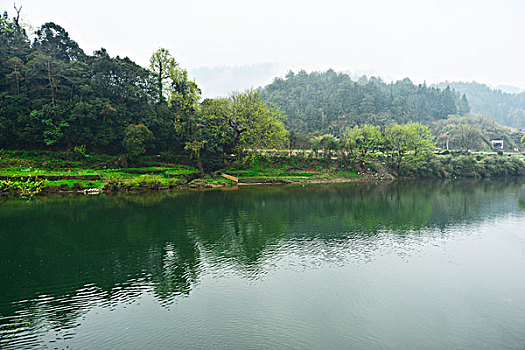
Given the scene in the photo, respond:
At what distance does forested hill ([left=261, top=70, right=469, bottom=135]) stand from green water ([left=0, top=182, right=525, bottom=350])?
83156mm

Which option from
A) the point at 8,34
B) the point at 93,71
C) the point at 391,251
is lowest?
the point at 391,251

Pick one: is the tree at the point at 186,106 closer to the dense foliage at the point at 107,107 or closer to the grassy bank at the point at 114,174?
the dense foliage at the point at 107,107

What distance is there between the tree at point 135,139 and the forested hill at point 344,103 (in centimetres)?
6308

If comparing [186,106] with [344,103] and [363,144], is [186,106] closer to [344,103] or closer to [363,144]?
[363,144]

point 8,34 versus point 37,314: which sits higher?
point 8,34

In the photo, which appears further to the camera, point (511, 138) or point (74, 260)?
point (511, 138)

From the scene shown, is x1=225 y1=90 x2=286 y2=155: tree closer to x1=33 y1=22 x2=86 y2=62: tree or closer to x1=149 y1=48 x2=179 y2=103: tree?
x1=149 y1=48 x2=179 y2=103: tree

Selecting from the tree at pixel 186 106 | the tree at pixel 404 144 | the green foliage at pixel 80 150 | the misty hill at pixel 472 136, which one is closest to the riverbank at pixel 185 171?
the green foliage at pixel 80 150

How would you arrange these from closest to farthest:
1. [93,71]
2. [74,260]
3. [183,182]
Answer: [74,260], [183,182], [93,71]

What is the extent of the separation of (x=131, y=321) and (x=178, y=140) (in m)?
46.8

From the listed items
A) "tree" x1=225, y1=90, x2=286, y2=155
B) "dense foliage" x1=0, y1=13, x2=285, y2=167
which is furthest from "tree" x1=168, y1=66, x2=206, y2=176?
"tree" x1=225, y1=90, x2=286, y2=155

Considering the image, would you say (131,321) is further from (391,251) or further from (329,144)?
(329,144)

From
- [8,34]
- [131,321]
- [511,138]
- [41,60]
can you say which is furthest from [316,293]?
[511,138]

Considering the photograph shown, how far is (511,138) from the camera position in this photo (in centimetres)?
11694
